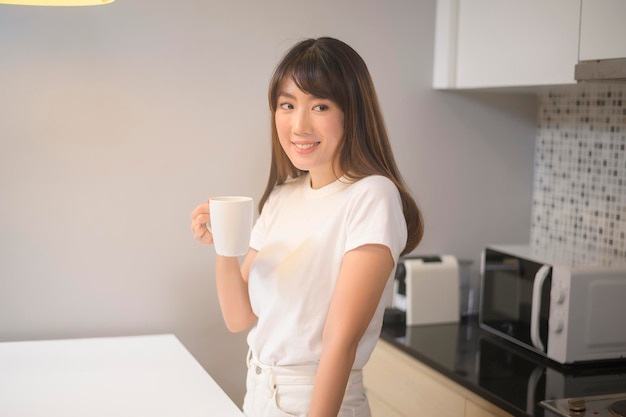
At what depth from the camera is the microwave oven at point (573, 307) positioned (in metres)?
2.21

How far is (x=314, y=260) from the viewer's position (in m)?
1.62

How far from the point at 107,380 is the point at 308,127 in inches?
31.1

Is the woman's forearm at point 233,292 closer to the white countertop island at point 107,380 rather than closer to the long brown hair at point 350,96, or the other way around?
the white countertop island at point 107,380

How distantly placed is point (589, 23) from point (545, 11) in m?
0.21

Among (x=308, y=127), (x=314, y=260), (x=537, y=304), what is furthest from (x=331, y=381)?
(x=537, y=304)

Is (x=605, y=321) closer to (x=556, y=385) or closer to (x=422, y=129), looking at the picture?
(x=556, y=385)

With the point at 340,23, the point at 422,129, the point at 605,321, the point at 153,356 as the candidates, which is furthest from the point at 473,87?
the point at 153,356

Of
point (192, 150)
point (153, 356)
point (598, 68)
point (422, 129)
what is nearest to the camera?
point (598, 68)

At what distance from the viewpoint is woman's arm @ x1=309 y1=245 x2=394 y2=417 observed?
146 cm

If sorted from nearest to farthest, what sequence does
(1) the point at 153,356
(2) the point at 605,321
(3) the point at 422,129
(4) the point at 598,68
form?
(4) the point at 598,68 → (1) the point at 153,356 → (2) the point at 605,321 → (3) the point at 422,129

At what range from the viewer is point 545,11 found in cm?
221

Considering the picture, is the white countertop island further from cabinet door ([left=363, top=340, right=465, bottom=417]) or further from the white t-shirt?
cabinet door ([left=363, top=340, right=465, bottom=417])

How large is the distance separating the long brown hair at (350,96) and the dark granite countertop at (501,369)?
637mm

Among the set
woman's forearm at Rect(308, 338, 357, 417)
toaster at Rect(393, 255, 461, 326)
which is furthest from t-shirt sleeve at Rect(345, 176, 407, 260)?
toaster at Rect(393, 255, 461, 326)
